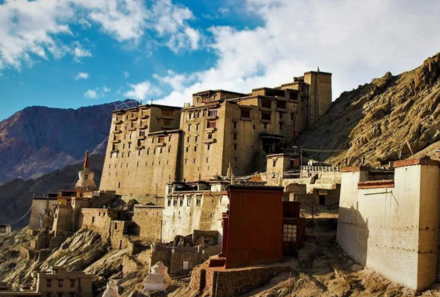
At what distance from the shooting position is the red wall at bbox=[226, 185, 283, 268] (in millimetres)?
40656

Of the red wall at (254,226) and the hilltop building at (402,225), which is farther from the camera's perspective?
the red wall at (254,226)

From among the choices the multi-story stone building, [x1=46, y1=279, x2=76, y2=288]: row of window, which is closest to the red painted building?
[x1=46, y1=279, x2=76, y2=288]: row of window

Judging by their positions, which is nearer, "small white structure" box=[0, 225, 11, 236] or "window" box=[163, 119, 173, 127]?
"window" box=[163, 119, 173, 127]

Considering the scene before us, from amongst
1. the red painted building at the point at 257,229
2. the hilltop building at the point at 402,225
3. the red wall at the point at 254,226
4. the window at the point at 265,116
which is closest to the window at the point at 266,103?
the window at the point at 265,116

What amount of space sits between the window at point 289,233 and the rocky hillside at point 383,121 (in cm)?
1753

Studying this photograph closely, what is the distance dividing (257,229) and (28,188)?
9940 cm

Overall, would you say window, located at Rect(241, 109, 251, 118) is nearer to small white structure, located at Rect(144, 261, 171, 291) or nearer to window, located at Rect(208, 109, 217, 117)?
window, located at Rect(208, 109, 217, 117)

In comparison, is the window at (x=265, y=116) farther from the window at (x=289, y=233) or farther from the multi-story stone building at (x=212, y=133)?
the window at (x=289, y=233)

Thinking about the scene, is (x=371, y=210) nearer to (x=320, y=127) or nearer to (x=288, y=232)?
(x=288, y=232)

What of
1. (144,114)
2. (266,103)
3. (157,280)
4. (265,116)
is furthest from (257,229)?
(144,114)

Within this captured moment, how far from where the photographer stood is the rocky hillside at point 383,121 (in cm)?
5794

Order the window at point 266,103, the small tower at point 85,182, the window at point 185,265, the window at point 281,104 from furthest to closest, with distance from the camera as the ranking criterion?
1. the small tower at point 85,182
2. the window at point 281,104
3. the window at point 266,103
4. the window at point 185,265

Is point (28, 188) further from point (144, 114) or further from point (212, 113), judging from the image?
point (212, 113)

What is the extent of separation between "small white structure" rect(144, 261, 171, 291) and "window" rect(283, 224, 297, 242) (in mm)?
8910
